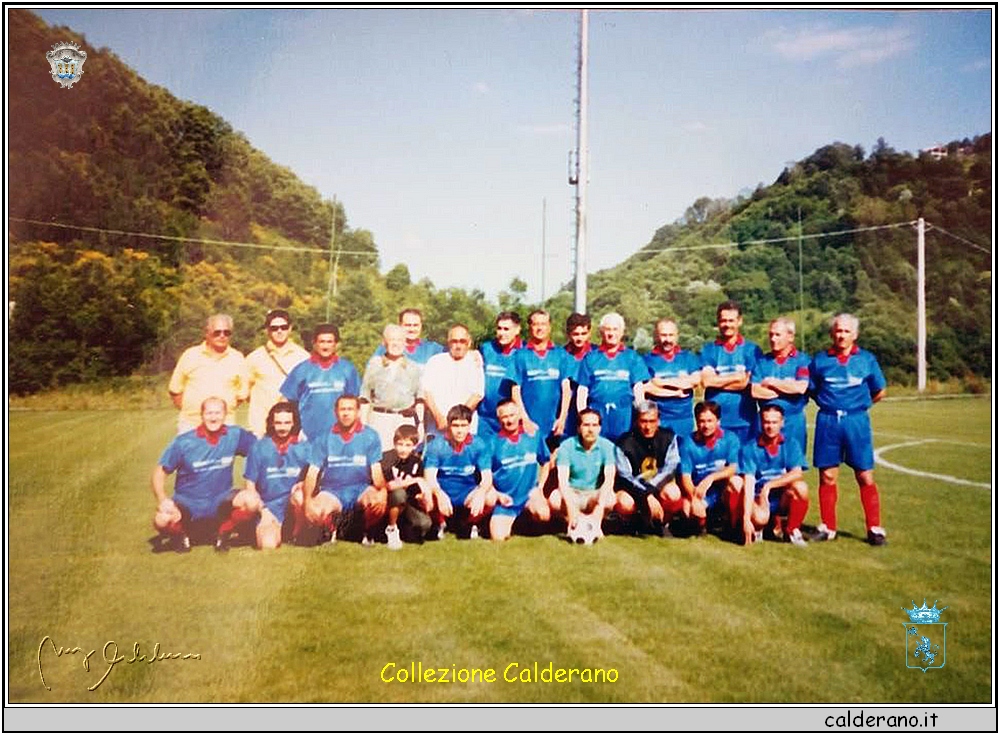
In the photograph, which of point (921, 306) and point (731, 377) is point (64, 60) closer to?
point (731, 377)

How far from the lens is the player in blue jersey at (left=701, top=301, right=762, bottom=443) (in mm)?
3604

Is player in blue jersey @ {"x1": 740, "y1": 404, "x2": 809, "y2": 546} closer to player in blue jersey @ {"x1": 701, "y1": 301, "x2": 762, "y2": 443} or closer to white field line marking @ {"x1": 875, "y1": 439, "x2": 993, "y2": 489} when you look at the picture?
player in blue jersey @ {"x1": 701, "y1": 301, "x2": 762, "y2": 443}

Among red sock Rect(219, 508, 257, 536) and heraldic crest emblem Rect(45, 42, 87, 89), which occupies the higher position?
heraldic crest emblem Rect(45, 42, 87, 89)

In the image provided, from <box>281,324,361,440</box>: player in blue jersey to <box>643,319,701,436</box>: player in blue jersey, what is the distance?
4.49ft

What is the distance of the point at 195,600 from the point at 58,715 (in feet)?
2.30

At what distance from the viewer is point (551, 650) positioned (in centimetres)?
300

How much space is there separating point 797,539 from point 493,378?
1558mm

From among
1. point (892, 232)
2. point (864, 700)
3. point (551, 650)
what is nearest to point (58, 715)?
point (551, 650)

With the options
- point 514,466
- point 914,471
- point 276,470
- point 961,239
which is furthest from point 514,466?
point 961,239

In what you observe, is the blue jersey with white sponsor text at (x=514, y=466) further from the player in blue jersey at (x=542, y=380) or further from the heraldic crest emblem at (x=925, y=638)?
the heraldic crest emblem at (x=925, y=638)
